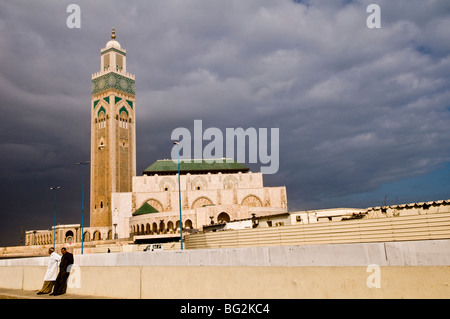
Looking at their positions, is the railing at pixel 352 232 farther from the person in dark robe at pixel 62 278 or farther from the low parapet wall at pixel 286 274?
the person in dark robe at pixel 62 278

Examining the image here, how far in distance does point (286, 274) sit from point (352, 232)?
65.0ft

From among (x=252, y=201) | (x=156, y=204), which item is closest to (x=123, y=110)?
(x=156, y=204)

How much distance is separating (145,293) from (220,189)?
76902mm

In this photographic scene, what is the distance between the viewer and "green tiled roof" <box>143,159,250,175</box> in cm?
9312

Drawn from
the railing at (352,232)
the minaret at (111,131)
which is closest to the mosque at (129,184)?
the minaret at (111,131)

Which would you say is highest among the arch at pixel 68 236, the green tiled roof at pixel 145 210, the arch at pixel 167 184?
the arch at pixel 167 184

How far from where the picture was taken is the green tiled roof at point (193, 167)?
3666 inches

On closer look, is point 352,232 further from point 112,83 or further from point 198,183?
point 112,83

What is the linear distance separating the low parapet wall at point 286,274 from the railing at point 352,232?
54.2ft

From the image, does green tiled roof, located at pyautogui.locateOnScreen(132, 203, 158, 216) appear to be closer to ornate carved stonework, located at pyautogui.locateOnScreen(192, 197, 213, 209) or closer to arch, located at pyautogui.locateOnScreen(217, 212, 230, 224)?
ornate carved stonework, located at pyautogui.locateOnScreen(192, 197, 213, 209)

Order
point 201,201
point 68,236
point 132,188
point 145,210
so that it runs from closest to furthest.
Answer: point 145,210
point 201,201
point 68,236
point 132,188

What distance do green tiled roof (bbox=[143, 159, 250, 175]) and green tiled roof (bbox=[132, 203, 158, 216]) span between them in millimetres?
14705

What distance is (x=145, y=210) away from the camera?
7762cm

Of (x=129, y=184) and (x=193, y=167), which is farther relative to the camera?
(x=193, y=167)
